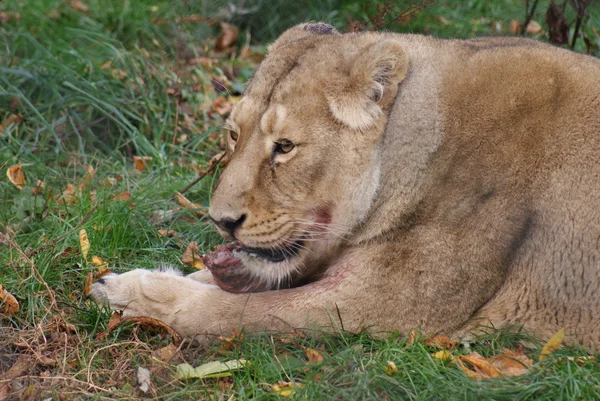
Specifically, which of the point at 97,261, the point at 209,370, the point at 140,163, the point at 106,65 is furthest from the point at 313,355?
the point at 106,65

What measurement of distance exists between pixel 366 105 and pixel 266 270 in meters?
1.08

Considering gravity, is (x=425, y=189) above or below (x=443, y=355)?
above

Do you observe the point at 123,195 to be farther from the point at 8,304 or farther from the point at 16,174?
the point at 8,304

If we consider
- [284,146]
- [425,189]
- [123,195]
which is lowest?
[123,195]

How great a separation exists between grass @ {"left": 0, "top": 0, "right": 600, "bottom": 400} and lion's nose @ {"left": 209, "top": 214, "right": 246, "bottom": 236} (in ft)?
1.90

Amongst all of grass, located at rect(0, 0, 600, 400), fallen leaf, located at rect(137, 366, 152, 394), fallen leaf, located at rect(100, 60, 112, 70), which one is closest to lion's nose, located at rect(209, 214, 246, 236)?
grass, located at rect(0, 0, 600, 400)

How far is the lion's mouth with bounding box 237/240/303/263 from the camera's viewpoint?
481 cm

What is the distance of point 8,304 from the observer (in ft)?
16.2

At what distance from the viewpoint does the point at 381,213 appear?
467cm

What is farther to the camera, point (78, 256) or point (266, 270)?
point (78, 256)

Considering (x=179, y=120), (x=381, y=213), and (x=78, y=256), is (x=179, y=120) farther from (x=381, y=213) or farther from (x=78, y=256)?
(x=381, y=213)

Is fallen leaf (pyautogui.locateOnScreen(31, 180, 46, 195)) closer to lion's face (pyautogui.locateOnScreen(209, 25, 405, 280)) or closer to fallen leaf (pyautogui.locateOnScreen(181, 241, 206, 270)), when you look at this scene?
fallen leaf (pyautogui.locateOnScreen(181, 241, 206, 270))

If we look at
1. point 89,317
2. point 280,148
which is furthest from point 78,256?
point 280,148

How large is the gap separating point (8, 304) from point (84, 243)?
760mm
